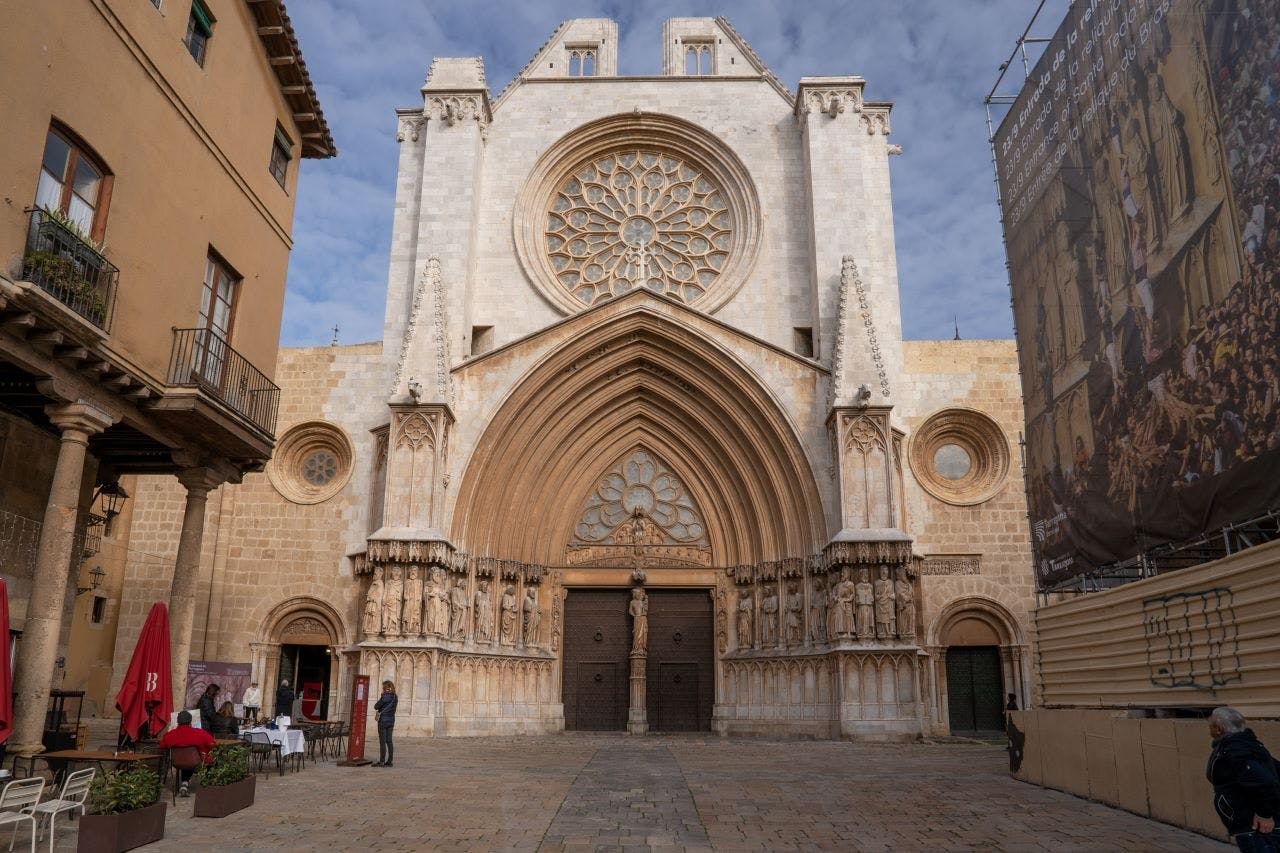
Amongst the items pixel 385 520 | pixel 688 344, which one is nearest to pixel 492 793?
pixel 385 520

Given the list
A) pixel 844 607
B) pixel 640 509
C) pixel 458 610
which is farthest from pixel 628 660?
pixel 844 607

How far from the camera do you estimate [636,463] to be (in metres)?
21.3

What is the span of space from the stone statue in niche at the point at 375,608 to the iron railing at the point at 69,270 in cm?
810

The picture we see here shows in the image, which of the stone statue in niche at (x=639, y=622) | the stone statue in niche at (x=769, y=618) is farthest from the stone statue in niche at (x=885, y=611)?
the stone statue in niche at (x=639, y=622)

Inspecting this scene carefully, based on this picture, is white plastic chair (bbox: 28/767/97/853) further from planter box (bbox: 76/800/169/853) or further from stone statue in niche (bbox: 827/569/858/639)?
stone statue in niche (bbox: 827/569/858/639)

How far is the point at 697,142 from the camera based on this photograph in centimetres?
2330

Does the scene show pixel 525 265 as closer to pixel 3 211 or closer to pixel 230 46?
pixel 230 46

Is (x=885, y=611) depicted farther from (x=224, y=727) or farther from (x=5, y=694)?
(x=5, y=694)

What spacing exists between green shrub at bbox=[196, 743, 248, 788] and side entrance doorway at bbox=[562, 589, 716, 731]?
463 inches

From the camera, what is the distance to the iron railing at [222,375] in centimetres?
1185

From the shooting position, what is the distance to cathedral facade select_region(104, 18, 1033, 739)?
18.0 meters

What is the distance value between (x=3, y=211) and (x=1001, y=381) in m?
18.5

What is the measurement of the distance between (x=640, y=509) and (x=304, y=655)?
8239 millimetres

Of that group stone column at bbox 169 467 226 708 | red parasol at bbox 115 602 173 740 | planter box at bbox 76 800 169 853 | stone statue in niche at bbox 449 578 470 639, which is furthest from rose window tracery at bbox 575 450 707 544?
planter box at bbox 76 800 169 853
